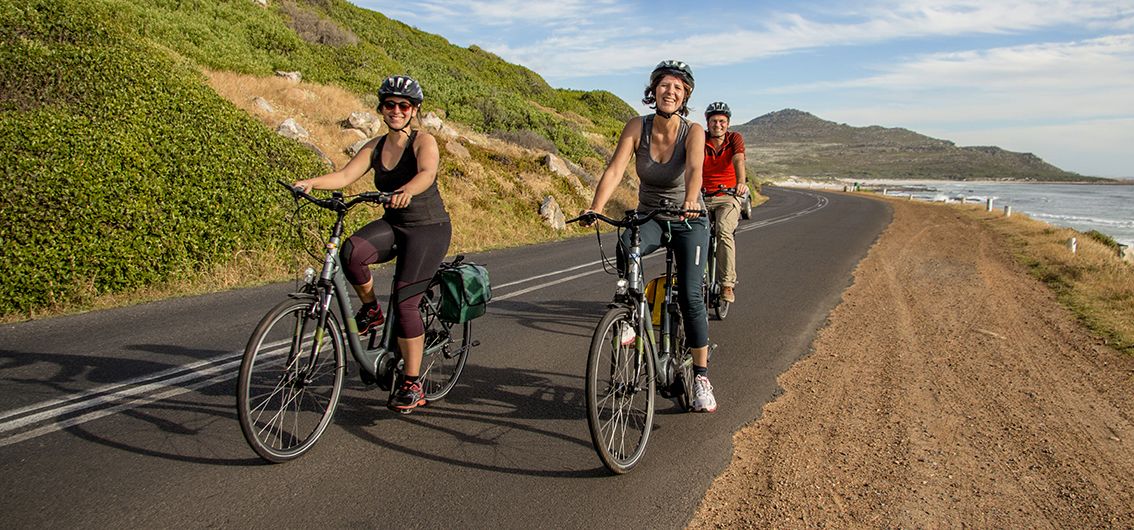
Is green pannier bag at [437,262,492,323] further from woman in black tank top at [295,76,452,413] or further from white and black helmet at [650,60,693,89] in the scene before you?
white and black helmet at [650,60,693,89]

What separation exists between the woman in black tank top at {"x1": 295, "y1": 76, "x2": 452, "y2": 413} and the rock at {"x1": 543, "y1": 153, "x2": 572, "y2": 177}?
64.8ft

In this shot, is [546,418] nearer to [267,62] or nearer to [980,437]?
[980,437]

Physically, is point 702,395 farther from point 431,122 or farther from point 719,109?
point 431,122

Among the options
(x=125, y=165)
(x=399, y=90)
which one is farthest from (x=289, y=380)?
(x=125, y=165)

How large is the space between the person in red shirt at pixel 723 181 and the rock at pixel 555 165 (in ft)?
53.1

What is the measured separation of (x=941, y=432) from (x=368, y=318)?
375 centimetres

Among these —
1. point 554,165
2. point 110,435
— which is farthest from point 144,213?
point 554,165

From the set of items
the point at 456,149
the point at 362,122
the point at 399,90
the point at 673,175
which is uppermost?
the point at 362,122

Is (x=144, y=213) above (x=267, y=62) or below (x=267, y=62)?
below

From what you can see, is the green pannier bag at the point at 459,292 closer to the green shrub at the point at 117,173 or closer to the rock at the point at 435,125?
the green shrub at the point at 117,173

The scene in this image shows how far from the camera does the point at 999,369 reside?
6270 mm

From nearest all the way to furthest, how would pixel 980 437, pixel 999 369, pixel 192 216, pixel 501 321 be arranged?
pixel 980 437 → pixel 999 369 → pixel 501 321 → pixel 192 216

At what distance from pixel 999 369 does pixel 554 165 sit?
62.3ft

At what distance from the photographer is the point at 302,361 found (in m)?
3.95
